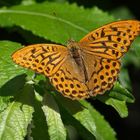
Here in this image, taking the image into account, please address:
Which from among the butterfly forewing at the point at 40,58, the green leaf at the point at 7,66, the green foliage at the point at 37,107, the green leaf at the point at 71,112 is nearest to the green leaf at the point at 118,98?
the green foliage at the point at 37,107

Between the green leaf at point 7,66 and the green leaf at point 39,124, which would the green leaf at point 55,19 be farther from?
the green leaf at point 39,124

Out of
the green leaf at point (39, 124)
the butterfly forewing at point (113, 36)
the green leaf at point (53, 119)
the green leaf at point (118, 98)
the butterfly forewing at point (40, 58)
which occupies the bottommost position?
the green leaf at point (39, 124)

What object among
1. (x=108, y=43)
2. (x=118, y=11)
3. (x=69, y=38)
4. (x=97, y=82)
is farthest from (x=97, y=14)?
(x=118, y=11)

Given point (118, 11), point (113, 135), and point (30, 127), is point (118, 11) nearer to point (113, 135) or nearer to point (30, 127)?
point (113, 135)

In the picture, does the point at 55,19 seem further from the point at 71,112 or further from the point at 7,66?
the point at 71,112

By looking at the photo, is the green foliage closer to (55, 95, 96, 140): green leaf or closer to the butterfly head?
(55, 95, 96, 140): green leaf

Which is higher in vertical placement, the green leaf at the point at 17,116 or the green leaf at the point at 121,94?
the green leaf at the point at 121,94
